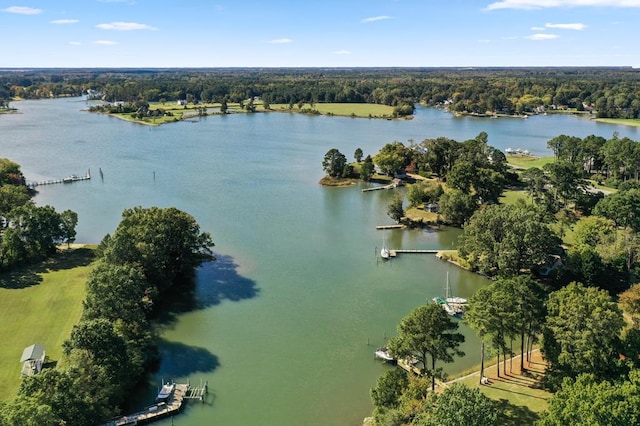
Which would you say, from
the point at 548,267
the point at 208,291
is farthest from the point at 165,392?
the point at 548,267

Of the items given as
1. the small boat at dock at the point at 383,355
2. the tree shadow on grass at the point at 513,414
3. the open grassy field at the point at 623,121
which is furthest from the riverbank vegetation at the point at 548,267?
the open grassy field at the point at 623,121

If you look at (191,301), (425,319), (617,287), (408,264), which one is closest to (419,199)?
(408,264)

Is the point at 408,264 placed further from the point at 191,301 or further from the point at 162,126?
the point at 162,126

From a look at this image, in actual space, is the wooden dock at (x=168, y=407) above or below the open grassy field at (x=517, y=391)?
below

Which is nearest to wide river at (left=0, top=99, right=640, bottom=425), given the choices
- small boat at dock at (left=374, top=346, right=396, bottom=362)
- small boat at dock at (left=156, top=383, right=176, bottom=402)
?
small boat at dock at (left=374, top=346, right=396, bottom=362)

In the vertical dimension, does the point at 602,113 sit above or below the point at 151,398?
above

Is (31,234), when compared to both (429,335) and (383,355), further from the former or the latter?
(429,335)

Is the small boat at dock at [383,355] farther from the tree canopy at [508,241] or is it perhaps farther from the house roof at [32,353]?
the house roof at [32,353]
